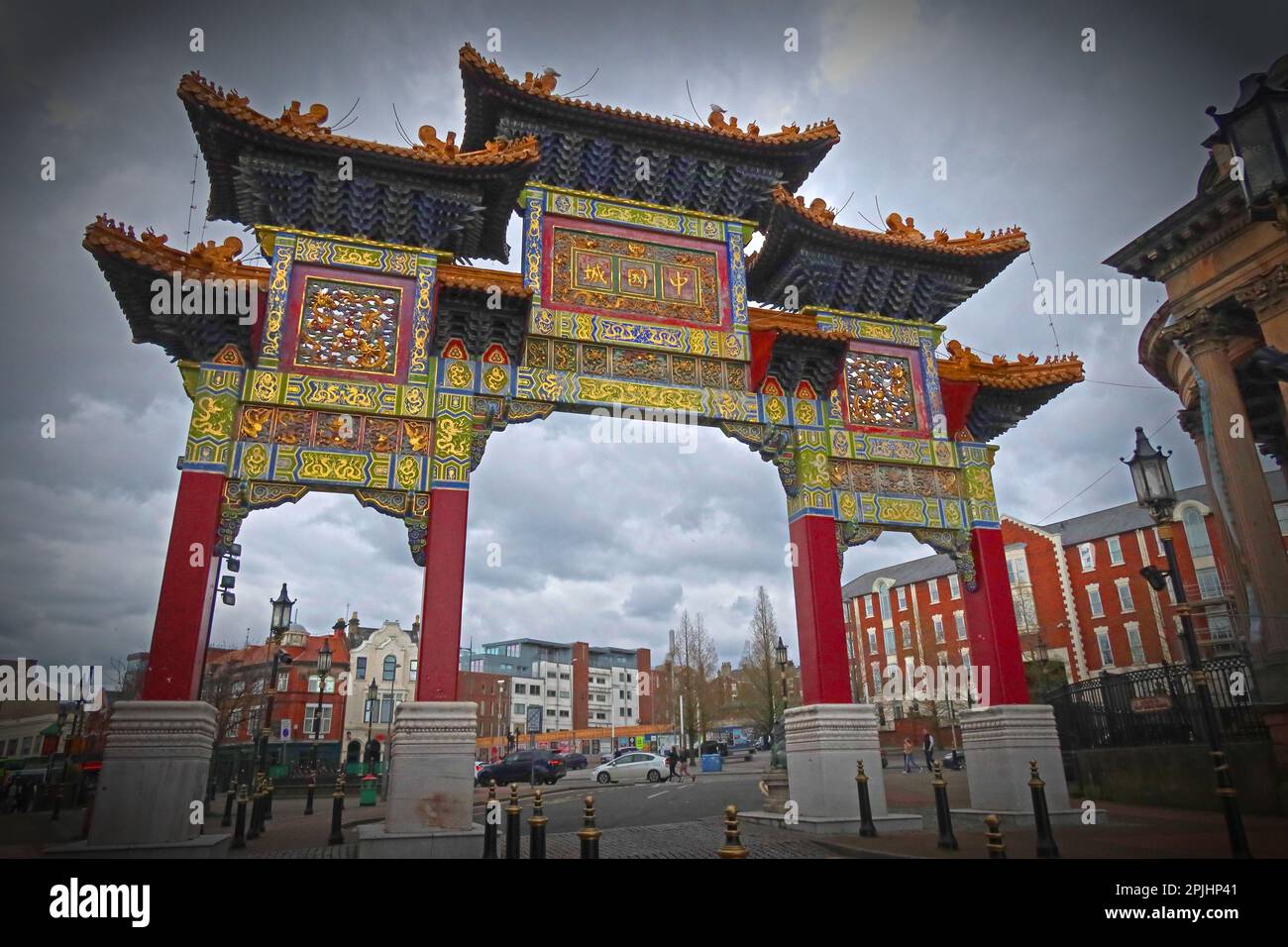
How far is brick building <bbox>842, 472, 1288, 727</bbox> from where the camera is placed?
4250 centimetres

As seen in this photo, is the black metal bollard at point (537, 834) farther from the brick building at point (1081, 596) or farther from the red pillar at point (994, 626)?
the brick building at point (1081, 596)

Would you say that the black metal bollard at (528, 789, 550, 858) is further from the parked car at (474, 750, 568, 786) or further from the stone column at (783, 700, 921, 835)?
the parked car at (474, 750, 568, 786)

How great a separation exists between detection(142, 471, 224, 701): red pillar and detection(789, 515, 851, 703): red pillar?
949 centimetres

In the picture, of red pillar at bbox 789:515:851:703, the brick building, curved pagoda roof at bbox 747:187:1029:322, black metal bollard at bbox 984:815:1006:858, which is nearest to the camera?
black metal bollard at bbox 984:815:1006:858

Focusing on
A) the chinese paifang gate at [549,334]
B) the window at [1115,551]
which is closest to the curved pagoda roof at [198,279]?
the chinese paifang gate at [549,334]

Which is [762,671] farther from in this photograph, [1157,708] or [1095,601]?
[1157,708]

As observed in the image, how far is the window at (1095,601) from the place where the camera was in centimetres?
4703

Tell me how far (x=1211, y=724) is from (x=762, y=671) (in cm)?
4597

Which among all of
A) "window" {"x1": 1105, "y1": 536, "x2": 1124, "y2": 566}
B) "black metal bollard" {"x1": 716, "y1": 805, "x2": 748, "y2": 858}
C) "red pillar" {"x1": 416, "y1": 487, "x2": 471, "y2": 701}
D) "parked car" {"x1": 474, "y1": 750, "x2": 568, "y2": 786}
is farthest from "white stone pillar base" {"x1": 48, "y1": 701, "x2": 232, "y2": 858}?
"window" {"x1": 1105, "y1": 536, "x2": 1124, "y2": 566}

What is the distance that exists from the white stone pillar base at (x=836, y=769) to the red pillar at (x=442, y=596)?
584 cm

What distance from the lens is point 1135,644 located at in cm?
4472

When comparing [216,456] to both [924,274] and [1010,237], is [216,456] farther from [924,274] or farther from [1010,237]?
[1010,237]

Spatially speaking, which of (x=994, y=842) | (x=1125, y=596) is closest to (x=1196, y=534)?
(x=1125, y=596)

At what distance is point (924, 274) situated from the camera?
52.3ft
